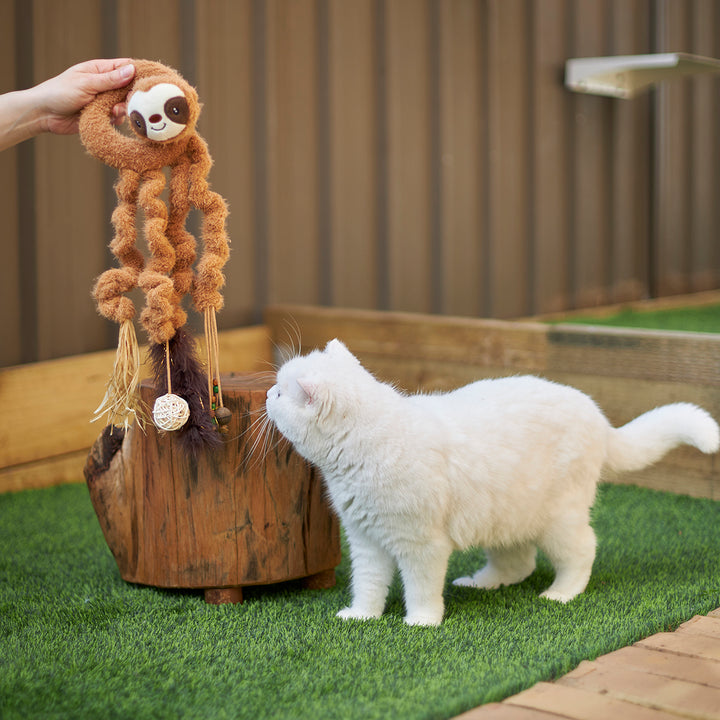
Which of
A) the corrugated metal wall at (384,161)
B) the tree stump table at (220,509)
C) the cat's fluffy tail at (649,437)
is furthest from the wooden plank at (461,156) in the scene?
the tree stump table at (220,509)

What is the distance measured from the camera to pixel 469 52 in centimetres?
606

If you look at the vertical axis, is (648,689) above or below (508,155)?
below

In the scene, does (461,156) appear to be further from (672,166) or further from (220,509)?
(220,509)

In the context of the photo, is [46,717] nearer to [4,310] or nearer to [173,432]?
[173,432]

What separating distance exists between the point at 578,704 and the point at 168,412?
46.8 inches

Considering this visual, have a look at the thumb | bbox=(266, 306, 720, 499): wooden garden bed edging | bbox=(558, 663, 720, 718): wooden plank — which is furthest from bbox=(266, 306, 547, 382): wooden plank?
the thumb

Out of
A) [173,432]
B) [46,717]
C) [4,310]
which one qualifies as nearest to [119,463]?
[173,432]

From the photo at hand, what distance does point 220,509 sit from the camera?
8.50 ft

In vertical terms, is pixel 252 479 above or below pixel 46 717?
above

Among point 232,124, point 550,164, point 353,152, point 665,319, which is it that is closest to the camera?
point 232,124

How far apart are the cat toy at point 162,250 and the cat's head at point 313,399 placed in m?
0.21

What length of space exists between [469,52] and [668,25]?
291cm

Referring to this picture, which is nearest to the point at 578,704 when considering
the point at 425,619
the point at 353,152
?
the point at 425,619

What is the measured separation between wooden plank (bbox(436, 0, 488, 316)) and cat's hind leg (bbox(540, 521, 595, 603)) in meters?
3.49
